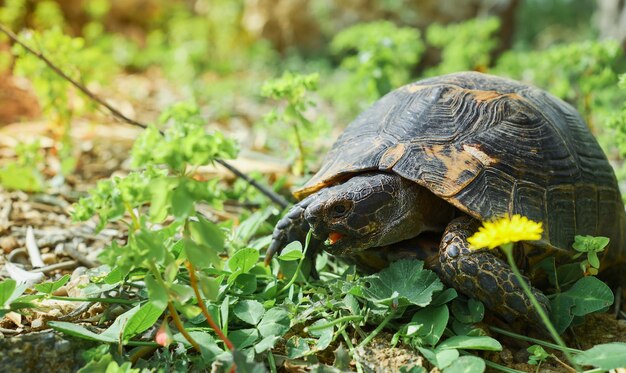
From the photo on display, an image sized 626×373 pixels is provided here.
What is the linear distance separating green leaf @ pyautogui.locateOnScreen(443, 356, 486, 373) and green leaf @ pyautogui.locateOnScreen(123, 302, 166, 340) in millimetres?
1003

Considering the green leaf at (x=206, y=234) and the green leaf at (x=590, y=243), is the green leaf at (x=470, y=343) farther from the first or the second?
the green leaf at (x=206, y=234)

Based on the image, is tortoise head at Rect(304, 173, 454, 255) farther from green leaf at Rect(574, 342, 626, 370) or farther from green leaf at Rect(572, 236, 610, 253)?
green leaf at Rect(574, 342, 626, 370)

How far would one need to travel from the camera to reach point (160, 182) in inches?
66.1

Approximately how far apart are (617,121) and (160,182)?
2.20m

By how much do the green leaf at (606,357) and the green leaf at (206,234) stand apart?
118 centimetres

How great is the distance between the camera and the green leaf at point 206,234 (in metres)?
1.76

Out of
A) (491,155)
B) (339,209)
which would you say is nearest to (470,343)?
(339,209)

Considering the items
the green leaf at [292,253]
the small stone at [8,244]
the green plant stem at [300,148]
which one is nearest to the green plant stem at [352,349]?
the green leaf at [292,253]

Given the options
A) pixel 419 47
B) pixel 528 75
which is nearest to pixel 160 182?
pixel 419 47

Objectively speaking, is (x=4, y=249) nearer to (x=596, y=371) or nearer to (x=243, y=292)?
(x=243, y=292)

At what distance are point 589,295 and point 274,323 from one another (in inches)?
49.1

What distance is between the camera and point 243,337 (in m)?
2.07

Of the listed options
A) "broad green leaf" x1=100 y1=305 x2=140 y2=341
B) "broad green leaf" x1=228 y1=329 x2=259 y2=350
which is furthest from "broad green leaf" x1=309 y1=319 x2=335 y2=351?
"broad green leaf" x1=100 y1=305 x2=140 y2=341

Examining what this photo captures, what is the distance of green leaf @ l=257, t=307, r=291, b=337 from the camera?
6.82 feet
